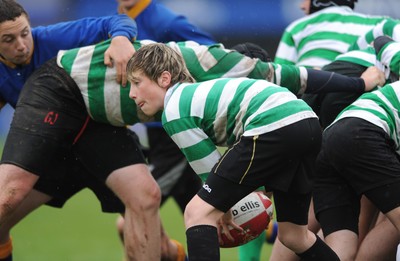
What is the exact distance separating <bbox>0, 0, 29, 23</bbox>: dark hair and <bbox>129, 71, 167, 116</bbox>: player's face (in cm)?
109

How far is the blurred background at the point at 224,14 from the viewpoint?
13250mm

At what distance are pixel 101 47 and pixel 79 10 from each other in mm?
8002

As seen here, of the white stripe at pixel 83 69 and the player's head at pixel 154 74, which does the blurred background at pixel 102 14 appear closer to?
the white stripe at pixel 83 69

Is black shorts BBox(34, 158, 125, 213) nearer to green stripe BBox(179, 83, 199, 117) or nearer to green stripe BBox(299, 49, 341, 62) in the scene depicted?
green stripe BBox(179, 83, 199, 117)

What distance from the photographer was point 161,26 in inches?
279

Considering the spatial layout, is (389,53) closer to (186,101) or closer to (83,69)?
(186,101)

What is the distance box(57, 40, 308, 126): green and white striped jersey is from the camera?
534 cm

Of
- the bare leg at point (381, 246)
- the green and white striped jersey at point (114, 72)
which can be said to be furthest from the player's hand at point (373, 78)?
the bare leg at point (381, 246)

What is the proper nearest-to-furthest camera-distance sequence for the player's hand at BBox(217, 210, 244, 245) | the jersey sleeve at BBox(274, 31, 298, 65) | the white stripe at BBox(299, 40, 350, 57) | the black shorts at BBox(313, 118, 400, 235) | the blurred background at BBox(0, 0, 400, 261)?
the player's hand at BBox(217, 210, 244, 245)
the black shorts at BBox(313, 118, 400, 235)
the white stripe at BBox(299, 40, 350, 57)
the jersey sleeve at BBox(274, 31, 298, 65)
the blurred background at BBox(0, 0, 400, 261)

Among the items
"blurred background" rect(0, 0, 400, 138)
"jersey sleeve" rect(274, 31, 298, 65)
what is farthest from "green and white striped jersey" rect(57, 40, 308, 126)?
"blurred background" rect(0, 0, 400, 138)

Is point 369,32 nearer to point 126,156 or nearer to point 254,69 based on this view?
point 254,69

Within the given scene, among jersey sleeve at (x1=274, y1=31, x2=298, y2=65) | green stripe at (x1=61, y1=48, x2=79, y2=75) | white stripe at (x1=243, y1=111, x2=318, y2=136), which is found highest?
white stripe at (x1=243, y1=111, x2=318, y2=136)

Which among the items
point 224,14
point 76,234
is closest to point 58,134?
point 76,234

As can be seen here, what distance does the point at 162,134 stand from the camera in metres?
7.79
